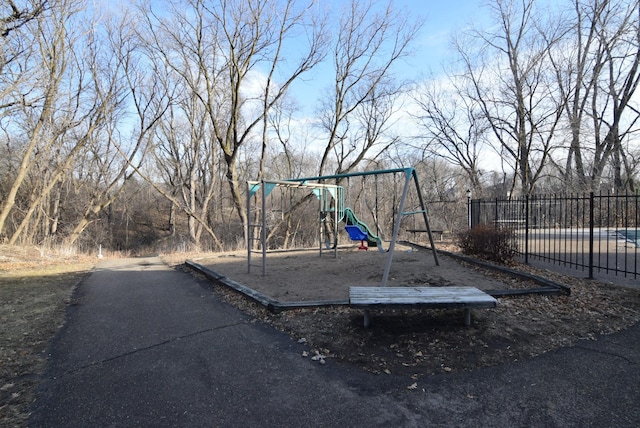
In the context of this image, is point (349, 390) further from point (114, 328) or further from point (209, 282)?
point (209, 282)

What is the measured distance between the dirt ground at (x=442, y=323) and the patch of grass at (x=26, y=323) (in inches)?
93.0

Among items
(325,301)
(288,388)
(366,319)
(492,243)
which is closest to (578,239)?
(492,243)

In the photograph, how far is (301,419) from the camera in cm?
258

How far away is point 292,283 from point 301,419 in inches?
175

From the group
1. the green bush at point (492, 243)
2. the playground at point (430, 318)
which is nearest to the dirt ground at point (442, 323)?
the playground at point (430, 318)

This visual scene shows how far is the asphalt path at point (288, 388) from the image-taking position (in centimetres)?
258

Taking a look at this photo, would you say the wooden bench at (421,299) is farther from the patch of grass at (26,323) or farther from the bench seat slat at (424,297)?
the patch of grass at (26,323)

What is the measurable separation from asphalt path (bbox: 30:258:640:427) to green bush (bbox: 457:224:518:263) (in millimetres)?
4128

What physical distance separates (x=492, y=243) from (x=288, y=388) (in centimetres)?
675

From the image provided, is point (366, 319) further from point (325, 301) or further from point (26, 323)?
point (26, 323)

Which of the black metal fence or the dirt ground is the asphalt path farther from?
the black metal fence

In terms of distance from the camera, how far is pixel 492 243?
329 inches

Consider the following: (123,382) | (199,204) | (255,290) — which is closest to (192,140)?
(199,204)

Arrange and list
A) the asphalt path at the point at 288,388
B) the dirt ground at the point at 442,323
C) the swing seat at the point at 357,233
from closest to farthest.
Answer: the asphalt path at the point at 288,388, the dirt ground at the point at 442,323, the swing seat at the point at 357,233
